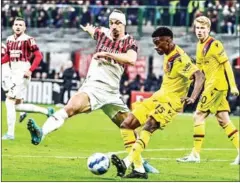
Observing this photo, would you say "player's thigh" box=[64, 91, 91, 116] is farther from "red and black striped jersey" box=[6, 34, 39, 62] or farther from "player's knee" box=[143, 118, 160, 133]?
"red and black striped jersey" box=[6, 34, 39, 62]

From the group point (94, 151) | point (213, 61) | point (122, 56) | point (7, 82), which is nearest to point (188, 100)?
point (122, 56)

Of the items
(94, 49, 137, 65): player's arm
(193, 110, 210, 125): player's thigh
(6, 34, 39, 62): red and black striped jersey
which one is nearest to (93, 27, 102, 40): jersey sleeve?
(94, 49, 137, 65): player's arm

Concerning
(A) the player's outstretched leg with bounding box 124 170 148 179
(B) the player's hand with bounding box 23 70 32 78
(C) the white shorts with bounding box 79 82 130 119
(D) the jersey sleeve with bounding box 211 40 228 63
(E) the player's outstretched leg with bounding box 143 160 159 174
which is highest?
(D) the jersey sleeve with bounding box 211 40 228 63

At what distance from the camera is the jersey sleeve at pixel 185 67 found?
1453 cm

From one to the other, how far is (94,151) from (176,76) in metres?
4.66

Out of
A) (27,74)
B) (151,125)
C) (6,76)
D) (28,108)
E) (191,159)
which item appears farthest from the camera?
(28,108)

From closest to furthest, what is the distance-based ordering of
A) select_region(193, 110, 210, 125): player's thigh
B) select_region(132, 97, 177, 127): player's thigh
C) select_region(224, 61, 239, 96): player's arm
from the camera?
select_region(132, 97, 177, 127): player's thigh
select_region(224, 61, 239, 96): player's arm
select_region(193, 110, 210, 125): player's thigh

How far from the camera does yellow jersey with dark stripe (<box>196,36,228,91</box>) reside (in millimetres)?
17312

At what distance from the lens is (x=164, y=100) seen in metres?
14.7

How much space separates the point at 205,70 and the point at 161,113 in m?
3.41

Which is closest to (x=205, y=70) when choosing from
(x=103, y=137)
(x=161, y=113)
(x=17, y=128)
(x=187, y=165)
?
(x=187, y=165)

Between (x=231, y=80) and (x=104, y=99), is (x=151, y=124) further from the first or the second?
(x=231, y=80)

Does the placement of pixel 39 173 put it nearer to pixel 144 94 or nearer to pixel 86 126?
pixel 86 126

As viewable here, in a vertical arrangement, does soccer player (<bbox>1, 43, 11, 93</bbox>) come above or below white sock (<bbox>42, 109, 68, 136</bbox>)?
below
